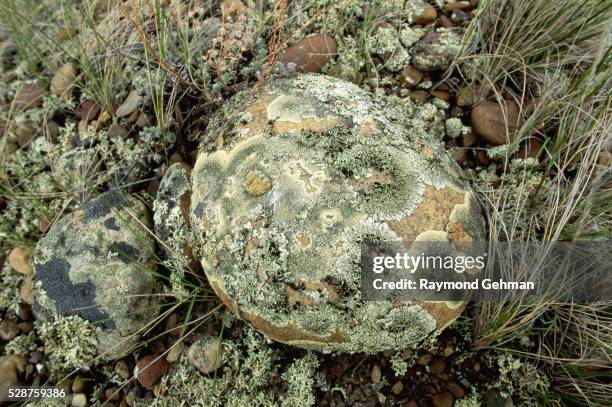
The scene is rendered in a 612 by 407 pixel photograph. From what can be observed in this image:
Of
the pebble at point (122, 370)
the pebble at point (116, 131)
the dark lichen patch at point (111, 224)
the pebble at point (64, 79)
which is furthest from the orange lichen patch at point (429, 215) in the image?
the pebble at point (64, 79)

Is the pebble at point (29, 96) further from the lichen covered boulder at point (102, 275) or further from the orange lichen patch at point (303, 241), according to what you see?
the orange lichen patch at point (303, 241)

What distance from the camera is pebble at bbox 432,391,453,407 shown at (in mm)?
1989

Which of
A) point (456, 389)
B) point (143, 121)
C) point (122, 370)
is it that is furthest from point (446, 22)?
point (122, 370)

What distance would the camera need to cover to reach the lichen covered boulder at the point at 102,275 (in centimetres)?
210

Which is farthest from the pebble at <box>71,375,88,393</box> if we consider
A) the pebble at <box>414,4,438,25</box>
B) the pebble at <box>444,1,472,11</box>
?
the pebble at <box>444,1,472,11</box>

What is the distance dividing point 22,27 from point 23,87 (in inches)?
15.4

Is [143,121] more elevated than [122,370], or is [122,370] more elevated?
[143,121]

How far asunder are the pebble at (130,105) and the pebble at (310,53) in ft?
2.90

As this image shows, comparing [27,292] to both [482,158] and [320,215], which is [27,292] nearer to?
[320,215]

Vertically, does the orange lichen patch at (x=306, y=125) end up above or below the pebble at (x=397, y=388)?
above

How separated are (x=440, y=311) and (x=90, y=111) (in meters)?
2.28

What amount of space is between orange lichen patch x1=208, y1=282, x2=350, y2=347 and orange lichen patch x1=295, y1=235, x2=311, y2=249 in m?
0.34

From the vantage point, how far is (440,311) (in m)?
1.78

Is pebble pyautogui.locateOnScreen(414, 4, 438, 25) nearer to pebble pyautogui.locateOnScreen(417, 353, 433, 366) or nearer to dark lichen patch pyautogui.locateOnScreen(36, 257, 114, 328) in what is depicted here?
pebble pyautogui.locateOnScreen(417, 353, 433, 366)
